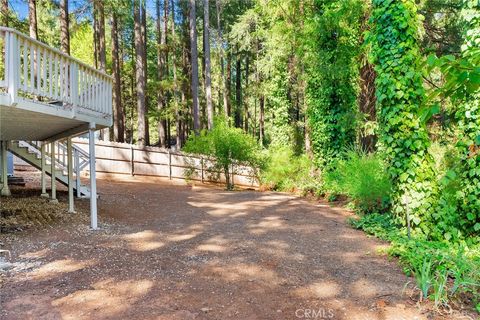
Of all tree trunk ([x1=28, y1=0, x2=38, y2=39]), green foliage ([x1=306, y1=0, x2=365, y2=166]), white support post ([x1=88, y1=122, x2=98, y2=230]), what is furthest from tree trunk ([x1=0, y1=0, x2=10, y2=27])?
green foliage ([x1=306, y1=0, x2=365, y2=166])

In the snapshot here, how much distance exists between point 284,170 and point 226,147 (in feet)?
8.50

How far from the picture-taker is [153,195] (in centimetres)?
1070

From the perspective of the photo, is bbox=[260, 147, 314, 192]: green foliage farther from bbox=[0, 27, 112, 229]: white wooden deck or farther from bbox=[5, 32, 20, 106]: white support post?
bbox=[5, 32, 20, 106]: white support post

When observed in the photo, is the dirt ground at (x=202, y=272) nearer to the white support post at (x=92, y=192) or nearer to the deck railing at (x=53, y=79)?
the white support post at (x=92, y=192)

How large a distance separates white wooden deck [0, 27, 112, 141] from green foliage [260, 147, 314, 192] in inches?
331

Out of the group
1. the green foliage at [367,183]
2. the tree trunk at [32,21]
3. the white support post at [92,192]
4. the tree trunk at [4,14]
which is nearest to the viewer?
the white support post at [92,192]

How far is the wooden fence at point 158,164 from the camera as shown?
14664mm

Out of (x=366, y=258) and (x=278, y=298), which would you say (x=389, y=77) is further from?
(x=278, y=298)

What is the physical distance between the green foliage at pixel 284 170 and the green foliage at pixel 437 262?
7.40 meters

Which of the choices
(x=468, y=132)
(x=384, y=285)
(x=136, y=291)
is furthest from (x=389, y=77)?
(x=136, y=291)

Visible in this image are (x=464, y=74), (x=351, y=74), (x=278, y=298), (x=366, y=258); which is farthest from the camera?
(x=351, y=74)

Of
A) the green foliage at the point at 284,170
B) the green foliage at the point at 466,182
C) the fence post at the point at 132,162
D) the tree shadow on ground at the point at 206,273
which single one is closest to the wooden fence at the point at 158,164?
the fence post at the point at 132,162

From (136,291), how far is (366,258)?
10.2ft

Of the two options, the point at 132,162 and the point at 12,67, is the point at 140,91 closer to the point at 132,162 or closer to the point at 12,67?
the point at 132,162
